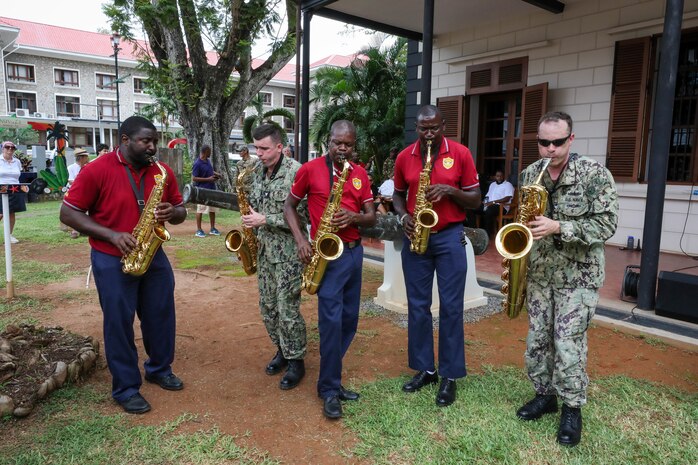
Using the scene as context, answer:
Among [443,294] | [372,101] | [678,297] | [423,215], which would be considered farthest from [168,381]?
[372,101]

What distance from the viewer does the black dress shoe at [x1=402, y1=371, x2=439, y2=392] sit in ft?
12.6

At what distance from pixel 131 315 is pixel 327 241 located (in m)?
1.54

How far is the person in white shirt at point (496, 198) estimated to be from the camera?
959 cm

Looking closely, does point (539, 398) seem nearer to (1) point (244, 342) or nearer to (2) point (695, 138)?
(1) point (244, 342)

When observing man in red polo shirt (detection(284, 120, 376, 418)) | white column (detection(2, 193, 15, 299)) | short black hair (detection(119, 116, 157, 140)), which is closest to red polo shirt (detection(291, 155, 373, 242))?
man in red polo shirt (detection(284, 120, 376, 418))

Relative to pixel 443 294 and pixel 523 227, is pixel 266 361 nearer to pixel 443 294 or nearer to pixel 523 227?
pixel 443 294

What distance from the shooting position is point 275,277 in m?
4.05

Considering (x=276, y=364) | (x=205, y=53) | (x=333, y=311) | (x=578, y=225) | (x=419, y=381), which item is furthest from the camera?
(x=205, y=53)

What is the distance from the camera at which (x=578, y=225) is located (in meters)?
2.99

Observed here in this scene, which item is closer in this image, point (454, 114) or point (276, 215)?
point (276, 215)

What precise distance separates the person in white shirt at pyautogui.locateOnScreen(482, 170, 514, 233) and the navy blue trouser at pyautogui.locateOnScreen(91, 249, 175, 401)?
284 inches

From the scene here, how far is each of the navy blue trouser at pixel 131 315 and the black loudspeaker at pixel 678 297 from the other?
377cm

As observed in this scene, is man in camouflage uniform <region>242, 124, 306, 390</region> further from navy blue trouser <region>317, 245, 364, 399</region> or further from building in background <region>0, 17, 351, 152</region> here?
building in background <region>0, 17, 351, 152</region>

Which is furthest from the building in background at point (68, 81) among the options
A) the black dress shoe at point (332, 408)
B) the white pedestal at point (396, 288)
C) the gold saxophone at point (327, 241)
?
the black dress shoe at point (332, 408)
